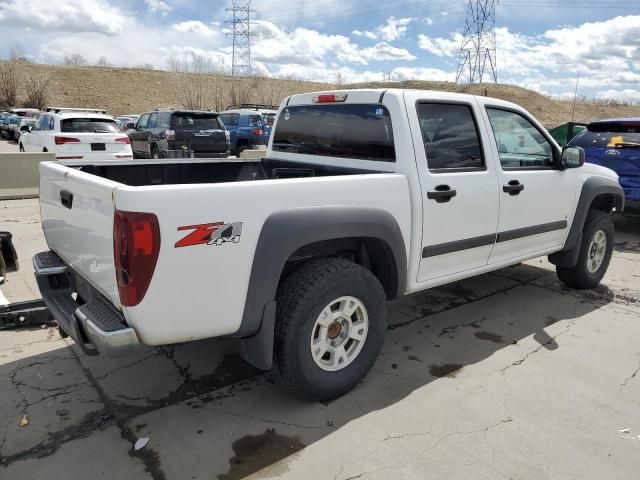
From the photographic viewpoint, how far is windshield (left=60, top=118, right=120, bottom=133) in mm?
11633

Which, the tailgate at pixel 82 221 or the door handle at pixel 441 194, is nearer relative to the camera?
the tailgate at pixel 82 221

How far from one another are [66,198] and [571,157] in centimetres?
401

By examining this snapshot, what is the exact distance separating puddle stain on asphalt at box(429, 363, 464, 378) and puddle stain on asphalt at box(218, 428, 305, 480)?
1.24 metres

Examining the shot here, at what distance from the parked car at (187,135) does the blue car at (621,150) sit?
9399 millimetres

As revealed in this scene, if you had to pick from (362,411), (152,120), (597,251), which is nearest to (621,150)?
(597,251)

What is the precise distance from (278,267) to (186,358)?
59.1 inches

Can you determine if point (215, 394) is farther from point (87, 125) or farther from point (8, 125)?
point (8, 125)

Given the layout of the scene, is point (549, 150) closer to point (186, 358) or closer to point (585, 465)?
point (585, 465)

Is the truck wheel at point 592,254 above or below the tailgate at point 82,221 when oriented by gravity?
below

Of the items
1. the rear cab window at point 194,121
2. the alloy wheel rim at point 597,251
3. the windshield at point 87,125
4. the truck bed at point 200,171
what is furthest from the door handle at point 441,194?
the rear cab window at point 194,121

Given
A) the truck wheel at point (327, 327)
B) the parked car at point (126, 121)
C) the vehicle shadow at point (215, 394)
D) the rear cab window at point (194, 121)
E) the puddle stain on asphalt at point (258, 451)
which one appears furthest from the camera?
the parked car at point (126, 121)

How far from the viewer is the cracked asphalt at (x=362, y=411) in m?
2.58

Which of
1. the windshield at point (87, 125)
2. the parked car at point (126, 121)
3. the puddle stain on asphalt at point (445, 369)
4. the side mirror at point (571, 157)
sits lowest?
the puddle stain on asphalt at point (445, 369)

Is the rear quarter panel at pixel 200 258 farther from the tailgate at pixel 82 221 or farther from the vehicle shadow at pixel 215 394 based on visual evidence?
the vehicle shadow at pixel 215 394
